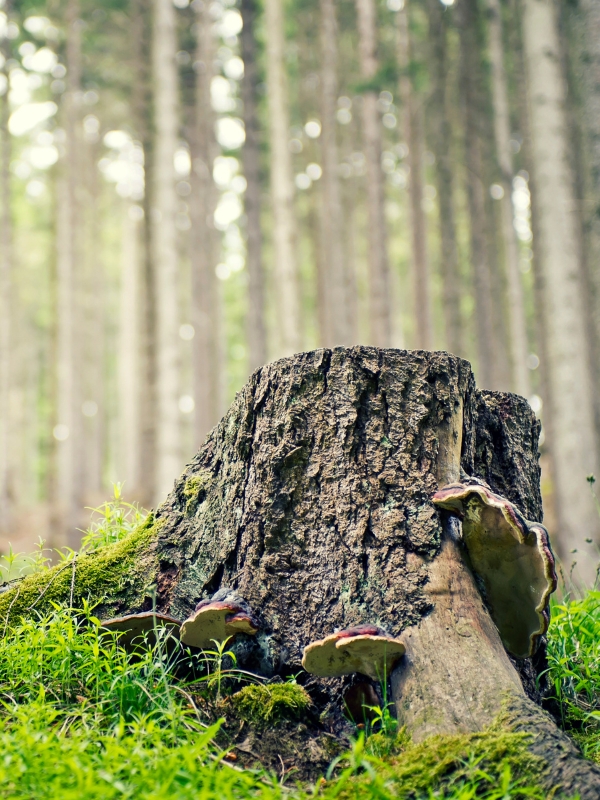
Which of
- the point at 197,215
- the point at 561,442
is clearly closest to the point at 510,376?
the point at 197,215

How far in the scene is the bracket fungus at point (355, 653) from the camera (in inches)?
81.9

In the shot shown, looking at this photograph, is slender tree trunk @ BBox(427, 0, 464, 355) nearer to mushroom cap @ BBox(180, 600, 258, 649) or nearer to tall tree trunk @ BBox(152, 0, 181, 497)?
tall tree trunk @ BBox(152, 0, 181, 497)

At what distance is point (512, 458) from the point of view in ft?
9.98

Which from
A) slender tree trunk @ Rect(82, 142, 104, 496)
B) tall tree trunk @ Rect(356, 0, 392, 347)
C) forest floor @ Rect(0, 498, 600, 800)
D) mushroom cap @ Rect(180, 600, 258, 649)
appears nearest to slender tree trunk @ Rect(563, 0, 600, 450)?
tall tree trunk @ Rect(356, 0, 392, 347)

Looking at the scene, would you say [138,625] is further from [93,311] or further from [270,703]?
[93,311]

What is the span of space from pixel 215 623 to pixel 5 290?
16.4m

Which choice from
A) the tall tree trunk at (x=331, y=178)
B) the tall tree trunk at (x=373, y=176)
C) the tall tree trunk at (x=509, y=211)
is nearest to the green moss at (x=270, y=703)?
the tall tree trunk at (x=373, y=176)

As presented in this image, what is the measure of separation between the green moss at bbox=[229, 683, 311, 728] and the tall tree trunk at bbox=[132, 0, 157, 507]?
12821 mm

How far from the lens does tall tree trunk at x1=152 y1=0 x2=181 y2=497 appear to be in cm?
1180

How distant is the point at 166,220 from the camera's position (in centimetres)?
1229

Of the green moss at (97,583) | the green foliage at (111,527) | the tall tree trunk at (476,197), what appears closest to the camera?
the green moss at (97,583)

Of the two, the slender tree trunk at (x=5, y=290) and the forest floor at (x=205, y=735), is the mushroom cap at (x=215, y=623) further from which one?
the slender tree trunk at (x=5, y=290)

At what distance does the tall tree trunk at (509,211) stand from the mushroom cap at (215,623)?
12.5 meters

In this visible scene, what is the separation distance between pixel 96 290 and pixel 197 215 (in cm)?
796
